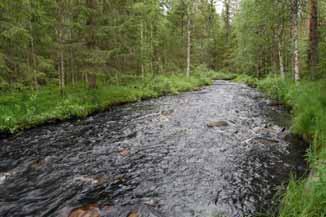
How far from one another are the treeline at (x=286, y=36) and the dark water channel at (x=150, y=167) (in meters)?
4.06

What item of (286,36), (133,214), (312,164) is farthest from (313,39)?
(286,36)

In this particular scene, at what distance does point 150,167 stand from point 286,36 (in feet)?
76.2

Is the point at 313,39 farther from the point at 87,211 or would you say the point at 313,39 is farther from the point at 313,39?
the point at 87,211

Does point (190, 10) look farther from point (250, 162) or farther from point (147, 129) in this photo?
point (250, 162)

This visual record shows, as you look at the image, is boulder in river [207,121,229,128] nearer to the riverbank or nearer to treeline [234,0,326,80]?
the riverbank

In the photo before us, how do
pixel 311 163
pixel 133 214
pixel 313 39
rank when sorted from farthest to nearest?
pixel 313 39, pixel 311 163, pixel 133 214

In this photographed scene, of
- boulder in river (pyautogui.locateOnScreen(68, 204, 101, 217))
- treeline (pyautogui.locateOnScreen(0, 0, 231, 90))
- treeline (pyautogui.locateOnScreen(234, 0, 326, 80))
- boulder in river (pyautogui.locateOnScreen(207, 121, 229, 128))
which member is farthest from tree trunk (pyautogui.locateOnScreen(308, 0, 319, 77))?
boulder in river (pyautogui.locateOnScreen(68, 204, 101, 217))

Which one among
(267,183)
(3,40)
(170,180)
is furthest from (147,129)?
(3,40)

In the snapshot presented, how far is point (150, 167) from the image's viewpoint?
6160 mm

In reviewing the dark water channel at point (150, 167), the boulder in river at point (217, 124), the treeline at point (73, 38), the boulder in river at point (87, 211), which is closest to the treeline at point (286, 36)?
the dark water channel at point (150, 167)

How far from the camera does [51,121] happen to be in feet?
35.4

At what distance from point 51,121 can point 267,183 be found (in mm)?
8876

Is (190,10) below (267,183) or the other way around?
the other way around

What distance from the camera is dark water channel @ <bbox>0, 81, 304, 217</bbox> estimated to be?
4.62 m
